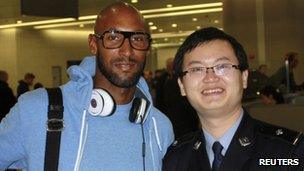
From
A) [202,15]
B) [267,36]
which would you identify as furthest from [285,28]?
[202,15]

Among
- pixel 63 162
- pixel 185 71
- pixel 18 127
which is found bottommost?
pixel 63 162

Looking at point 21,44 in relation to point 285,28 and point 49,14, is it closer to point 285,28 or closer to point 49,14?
point 285,28

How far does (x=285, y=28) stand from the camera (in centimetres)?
1559

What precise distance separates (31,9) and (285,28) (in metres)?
10.4

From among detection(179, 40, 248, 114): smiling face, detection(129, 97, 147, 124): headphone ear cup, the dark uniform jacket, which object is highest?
detection(179, 40, 248, 114): smiling face

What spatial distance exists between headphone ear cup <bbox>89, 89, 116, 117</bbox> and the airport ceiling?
1342 centimetres

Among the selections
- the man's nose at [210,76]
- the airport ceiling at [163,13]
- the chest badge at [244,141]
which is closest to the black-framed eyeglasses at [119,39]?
the man's nose at [210,76]

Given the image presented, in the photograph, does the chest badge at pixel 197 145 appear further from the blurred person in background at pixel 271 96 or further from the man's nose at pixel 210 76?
the blurred person in background at pixel 271 96

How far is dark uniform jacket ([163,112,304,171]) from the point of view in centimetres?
190

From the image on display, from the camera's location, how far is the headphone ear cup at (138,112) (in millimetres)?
2262

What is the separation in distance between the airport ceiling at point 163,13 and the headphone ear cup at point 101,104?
13417 millimetres

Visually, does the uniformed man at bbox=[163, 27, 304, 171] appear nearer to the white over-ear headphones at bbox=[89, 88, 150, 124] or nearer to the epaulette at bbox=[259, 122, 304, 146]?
the epaulette at bbox=[259, 122, 304, 146]

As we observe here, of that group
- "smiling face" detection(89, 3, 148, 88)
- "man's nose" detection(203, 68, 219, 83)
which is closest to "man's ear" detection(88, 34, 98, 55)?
"smiling face" detection(89, 3, 148, 88)

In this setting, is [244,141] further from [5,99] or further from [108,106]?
[5,99]
